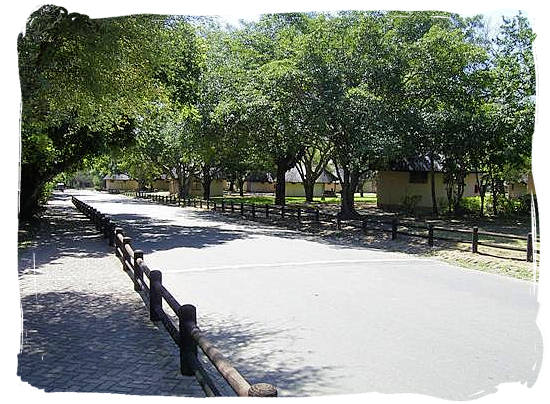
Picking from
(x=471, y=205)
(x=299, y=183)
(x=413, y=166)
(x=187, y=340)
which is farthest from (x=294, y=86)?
(x=299, y=183)

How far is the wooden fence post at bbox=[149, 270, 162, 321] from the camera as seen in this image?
4.94 metres

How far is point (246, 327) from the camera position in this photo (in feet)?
16.6

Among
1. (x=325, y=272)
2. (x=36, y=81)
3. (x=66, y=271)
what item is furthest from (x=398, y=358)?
(x=66, y=271)

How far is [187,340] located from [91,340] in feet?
3.96

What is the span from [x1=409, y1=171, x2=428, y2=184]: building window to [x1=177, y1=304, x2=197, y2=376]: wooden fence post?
21332 mm

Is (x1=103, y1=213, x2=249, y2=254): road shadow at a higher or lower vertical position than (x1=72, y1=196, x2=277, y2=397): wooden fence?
lower

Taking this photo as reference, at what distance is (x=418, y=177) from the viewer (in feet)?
77.5

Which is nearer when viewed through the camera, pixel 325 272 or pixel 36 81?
pixel 36 81

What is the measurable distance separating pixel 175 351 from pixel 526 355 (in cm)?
265

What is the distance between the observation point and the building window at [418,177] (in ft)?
77.3

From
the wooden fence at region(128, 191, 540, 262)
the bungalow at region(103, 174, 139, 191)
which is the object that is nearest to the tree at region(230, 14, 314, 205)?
the wooden fence at region(128, 191, 540, 262)

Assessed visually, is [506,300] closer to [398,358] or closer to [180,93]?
[398,358]

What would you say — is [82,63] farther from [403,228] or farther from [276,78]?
[403,228]

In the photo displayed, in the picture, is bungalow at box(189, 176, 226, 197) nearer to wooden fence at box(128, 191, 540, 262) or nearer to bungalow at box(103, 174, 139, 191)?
wooden fence at box(128, 191, 540, 262)
